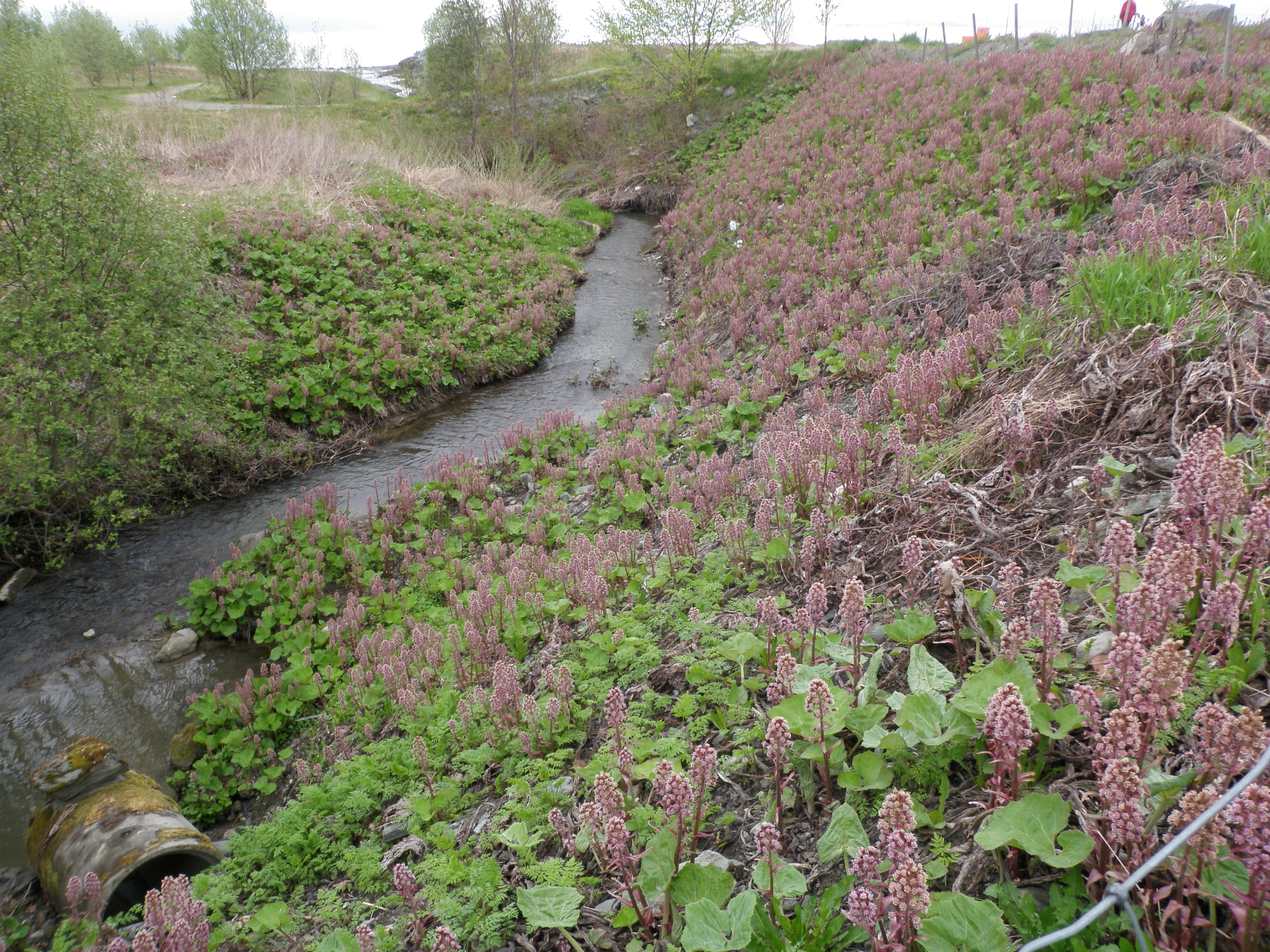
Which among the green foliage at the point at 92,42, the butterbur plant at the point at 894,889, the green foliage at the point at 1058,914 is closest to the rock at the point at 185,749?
the butterbur plant at the point at 894,889

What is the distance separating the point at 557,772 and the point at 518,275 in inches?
639

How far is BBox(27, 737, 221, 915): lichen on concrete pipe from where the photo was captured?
14.5 feet

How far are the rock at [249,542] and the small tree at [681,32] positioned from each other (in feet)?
101

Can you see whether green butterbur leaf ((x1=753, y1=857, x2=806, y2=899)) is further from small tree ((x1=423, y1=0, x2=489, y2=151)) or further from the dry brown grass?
small tree ((x1=423, y1=0, x2=489, y2=151))

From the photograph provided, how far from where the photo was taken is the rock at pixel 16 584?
830 centimetres

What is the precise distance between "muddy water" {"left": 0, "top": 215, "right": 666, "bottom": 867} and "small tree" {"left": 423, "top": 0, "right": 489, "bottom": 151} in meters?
22.2

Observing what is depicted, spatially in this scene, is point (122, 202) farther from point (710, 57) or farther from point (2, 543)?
point (710, 57)

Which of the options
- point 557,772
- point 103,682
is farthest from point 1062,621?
point 103,682

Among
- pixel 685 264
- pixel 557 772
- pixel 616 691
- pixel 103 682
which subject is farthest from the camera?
pixel 685 264

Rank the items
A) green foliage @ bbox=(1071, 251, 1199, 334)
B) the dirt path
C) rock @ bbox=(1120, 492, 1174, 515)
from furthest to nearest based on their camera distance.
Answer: the dirt path, green foliage @ bbox=(1071, 251, 1199, 334), rock @ bbox=(1120, 492, 1174, 515)

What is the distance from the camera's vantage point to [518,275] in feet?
60.2

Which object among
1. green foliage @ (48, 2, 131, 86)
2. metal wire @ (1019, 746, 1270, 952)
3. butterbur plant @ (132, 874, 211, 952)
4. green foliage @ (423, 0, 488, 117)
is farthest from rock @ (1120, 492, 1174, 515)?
green foliage @ (48, 2, 131, 86)

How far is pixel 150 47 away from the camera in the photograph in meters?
68.2

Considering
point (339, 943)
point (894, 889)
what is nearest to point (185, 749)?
point (339, 943)
